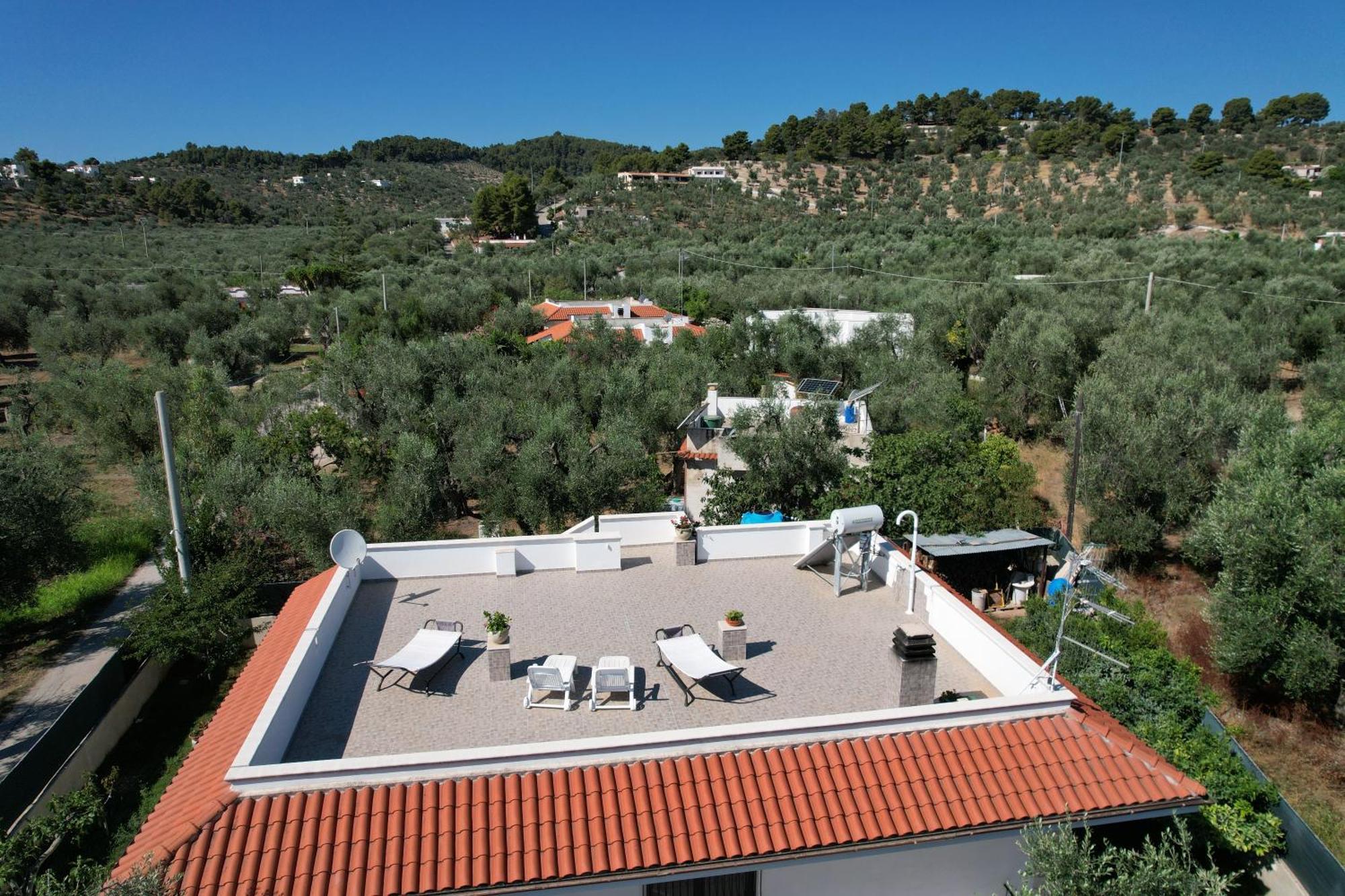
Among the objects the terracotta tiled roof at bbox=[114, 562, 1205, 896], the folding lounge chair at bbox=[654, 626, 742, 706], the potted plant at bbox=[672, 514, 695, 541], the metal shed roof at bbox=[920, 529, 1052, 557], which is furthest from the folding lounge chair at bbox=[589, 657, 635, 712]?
the metal shed roof at bbox=[920, 529, 1052, 557]

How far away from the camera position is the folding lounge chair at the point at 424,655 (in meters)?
7.64

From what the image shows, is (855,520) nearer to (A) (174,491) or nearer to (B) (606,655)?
(B) (606,655)

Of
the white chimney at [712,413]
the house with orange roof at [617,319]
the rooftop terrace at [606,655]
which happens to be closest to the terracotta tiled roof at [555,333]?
the house with orange roof at [617,319]

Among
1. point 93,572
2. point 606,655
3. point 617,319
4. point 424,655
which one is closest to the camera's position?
point 424,655

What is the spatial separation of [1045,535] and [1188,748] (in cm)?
990

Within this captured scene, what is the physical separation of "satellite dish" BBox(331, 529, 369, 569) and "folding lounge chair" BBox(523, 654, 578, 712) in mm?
3673

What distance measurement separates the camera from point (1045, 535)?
68.7 feet

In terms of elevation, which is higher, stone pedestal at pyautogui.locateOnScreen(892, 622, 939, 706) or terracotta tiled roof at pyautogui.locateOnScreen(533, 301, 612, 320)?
terracotta tiled roof at pyautogui.locateOnScreen(533, 301, 612, 320)

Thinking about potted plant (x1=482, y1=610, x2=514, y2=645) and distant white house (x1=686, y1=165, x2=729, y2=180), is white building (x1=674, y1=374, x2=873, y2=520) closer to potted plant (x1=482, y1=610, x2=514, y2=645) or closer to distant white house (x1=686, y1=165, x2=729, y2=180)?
potted plant (x1=482, y1=610, x2=514, y2=645)

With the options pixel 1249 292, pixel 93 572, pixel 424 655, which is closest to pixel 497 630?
pixel 424 655

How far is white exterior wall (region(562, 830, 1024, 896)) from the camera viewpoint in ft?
19.4

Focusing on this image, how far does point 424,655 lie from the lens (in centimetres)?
783

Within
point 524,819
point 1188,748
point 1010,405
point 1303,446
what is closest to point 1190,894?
point 524,819

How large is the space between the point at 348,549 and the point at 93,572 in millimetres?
15274
